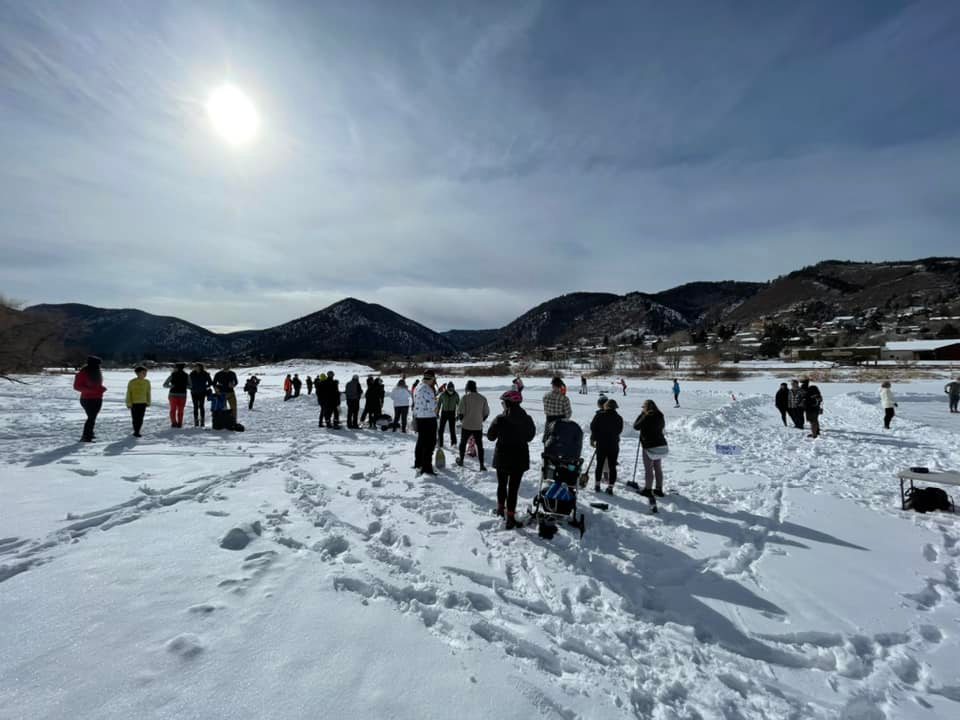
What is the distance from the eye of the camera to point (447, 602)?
3.62 metres

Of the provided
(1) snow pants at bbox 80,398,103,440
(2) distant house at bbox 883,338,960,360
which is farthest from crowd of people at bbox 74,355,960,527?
(2) distant house at bbox 883,338,960,360

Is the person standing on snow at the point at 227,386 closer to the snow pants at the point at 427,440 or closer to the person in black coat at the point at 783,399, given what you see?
the snow pants at the point at 427,440

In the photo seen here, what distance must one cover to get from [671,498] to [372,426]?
34.9ft

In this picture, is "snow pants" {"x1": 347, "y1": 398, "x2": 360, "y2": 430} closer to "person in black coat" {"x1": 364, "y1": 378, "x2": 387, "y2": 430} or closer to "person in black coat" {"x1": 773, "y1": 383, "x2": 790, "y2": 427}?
"person in black coat" {"x1": 364, "y1": 378, "x2": 387, "y2": 430}

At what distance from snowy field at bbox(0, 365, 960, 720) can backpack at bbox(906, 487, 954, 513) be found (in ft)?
0.70

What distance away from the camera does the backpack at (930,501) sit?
619 centimetres

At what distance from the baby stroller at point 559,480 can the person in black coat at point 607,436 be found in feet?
4.70

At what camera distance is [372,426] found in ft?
48.5

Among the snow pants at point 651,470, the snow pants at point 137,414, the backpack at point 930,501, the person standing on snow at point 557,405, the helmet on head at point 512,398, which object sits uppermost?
the helmet on head at point 512,398

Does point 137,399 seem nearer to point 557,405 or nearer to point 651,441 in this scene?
point 557,405

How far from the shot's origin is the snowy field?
2525 mm

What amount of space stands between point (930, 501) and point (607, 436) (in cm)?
485

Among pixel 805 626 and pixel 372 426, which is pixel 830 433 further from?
pixel 372 426

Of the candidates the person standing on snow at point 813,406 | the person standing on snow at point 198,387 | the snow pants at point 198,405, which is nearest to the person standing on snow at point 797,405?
the person standing on snow at point 813,406
